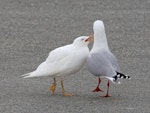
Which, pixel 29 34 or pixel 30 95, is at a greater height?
pixel 29 34

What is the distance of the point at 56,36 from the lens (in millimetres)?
14508

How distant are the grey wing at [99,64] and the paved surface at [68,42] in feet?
1.26

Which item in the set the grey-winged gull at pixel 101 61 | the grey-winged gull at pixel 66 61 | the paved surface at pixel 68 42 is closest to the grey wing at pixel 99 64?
the grey-winged gull at pixel 101 61

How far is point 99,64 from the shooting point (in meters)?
9.96

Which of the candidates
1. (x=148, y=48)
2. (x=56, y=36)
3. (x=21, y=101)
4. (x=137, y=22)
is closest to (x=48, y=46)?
(x=56, y=36)

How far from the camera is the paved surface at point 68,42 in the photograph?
9508 millimetres

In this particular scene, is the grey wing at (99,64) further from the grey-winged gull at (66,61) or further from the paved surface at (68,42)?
the paved surface at (68,42)

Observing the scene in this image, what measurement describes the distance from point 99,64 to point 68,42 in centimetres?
406

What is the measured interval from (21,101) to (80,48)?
4.01 ft

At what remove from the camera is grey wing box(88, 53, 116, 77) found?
9836 mm

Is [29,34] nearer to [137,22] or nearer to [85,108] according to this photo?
[137,22]

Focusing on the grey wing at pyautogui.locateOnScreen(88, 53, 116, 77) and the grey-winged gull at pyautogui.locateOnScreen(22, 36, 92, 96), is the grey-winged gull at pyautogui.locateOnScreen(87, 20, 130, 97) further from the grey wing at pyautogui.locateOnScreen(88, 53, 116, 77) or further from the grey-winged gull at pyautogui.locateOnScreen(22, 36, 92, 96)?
the grey-winged gull at pyautogui.locateOnScreen(22, 36, 92, 96)

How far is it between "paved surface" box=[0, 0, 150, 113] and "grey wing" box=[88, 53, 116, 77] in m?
0.38

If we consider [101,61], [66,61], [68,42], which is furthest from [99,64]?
[68,42]
